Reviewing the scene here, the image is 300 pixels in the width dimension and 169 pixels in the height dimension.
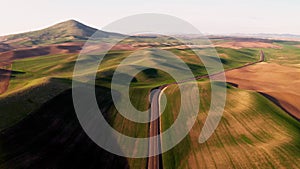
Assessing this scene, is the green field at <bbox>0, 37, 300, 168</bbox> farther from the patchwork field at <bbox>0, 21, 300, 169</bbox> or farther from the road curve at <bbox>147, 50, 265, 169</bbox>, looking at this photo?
the road curve at <bbox>147, 50, 265, 169</bbox>

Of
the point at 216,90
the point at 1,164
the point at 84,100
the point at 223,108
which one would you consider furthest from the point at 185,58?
the point at 1,164

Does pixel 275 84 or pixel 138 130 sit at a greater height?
pixel 138 130

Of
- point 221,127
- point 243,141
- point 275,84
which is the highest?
point 221,127

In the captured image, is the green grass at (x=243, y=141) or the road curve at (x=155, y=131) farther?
the green grass at (x=243, y=141)

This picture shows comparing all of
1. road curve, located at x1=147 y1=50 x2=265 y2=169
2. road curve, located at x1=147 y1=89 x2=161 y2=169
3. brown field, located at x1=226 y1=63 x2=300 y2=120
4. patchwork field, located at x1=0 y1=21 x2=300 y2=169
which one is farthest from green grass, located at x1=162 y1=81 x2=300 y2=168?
brown field, located at x1=226 y1=63 x2=300 y2=120

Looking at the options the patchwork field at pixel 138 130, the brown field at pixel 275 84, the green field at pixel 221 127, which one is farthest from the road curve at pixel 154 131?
the brown field at pixel 275 84

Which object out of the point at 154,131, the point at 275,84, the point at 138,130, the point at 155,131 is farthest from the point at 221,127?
the point at 275,84

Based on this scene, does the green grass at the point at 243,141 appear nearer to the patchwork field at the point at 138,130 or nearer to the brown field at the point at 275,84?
the patchwork field at the point at 138,130

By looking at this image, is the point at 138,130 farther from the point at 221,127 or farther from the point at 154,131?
the point at 221,127
